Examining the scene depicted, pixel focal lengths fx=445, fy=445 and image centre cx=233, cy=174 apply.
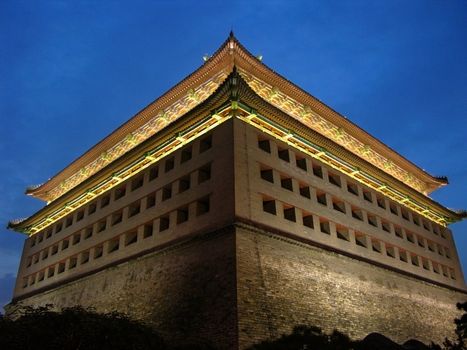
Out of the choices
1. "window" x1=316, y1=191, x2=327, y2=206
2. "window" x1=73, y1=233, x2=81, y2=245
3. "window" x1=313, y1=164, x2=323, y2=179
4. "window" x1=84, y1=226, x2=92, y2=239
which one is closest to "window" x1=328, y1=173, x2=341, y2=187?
"window" x1=313, y1=164, x2=323, y2=179

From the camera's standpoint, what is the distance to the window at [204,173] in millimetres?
18953

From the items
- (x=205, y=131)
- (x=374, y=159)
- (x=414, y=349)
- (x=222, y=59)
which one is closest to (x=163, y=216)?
(x=205, y=131)

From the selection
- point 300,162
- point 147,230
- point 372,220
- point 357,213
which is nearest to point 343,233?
point 357,213

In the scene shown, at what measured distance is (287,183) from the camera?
19703 mm

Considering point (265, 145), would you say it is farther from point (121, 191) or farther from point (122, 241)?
point (121, 191)

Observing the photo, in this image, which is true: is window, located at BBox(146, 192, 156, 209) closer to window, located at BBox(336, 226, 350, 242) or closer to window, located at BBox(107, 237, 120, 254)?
window, located at BBox(107, 237, 120, 254)

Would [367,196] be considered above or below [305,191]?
above

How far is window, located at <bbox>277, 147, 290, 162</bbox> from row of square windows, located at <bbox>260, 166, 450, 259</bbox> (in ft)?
3.49

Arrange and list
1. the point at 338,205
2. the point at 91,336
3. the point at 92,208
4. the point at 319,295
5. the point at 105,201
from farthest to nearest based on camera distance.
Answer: the point at 92,208, the point at 105,201, the point at 338,205, the point at 319,295, the point at 91,336

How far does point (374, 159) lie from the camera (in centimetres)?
2769

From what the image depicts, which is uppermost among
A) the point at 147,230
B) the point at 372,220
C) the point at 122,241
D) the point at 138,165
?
the point at 138,165

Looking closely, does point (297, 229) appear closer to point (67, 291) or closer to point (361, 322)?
point (361, 322)

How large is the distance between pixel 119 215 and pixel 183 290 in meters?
7.76

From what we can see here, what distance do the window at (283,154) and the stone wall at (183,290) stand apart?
5.65 m
